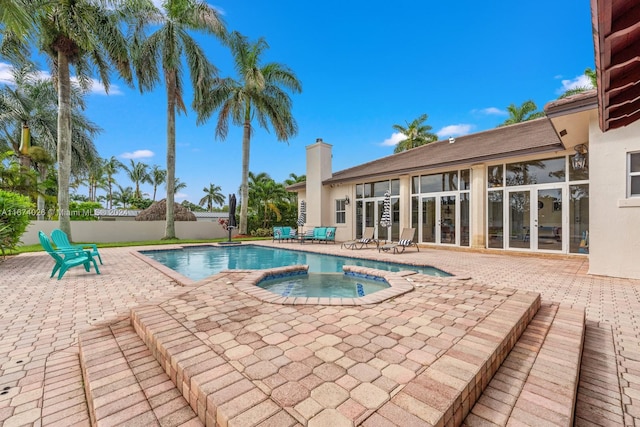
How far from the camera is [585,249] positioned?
900 cm

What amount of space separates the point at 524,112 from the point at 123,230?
3251 centimetres

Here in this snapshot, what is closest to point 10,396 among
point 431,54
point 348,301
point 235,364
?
point 235,364

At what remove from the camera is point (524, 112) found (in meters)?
23.8

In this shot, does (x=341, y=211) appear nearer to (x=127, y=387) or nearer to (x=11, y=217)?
(x=11, y=217)

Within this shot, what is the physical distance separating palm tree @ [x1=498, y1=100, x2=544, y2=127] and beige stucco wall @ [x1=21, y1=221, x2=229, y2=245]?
26300mm

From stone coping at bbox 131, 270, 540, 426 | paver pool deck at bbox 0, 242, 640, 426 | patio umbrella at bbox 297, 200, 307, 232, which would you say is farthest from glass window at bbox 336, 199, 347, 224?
stone coping at bbox 131, 270, 540, 426

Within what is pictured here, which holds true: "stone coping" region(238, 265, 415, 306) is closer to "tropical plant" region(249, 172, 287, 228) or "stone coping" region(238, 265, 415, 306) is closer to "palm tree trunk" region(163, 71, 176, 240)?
"palm tree trunk" region(163, 71, 176, 240)

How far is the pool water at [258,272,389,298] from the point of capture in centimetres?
570

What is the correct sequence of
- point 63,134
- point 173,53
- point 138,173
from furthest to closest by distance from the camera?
point 138,173 → point 173,53 → point 63,134

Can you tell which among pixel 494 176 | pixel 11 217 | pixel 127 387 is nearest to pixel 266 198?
pixel 11 217

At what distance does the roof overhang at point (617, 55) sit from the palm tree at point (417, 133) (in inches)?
1068

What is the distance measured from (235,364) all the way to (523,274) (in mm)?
7208

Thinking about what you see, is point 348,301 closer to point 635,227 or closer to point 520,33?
point 635,227

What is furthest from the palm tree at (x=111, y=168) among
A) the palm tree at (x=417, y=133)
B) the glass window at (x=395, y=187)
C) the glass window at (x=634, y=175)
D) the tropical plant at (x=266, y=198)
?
the glass window at (x=634, y=175)
